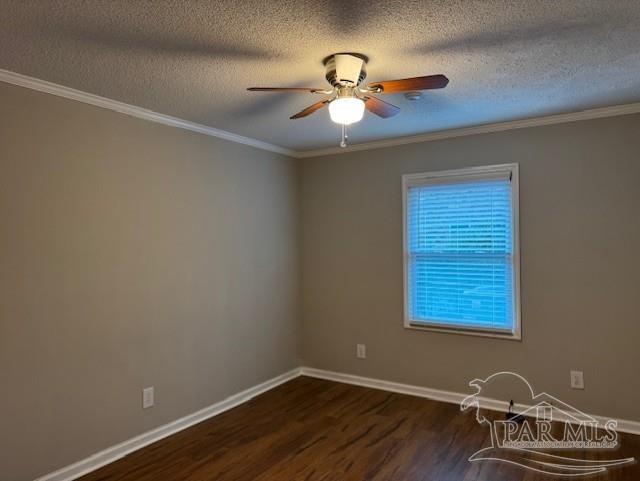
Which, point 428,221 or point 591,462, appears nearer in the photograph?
point 591,462

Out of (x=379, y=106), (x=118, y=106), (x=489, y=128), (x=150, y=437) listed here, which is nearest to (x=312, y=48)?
(x=379, y=106)

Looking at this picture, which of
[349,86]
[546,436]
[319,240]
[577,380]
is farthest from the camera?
[319,240]

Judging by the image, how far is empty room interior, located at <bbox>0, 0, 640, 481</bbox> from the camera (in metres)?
2.18

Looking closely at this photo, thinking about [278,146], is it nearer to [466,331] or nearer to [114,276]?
[114,276]

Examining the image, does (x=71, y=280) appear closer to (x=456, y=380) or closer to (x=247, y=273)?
(x=247, y=273)

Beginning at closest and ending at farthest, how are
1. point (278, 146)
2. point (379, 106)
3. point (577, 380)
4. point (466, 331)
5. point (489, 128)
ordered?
point (379, 106) < point (577, 380) < point (489, 128) < point (466, 331) < point (278, 146)

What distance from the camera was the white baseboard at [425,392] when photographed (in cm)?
325

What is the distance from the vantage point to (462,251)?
12.6ft

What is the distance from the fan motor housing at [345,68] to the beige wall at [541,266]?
73.7 inches

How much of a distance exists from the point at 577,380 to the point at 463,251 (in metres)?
1.29

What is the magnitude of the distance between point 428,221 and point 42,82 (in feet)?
9.98

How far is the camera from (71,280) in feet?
9.02

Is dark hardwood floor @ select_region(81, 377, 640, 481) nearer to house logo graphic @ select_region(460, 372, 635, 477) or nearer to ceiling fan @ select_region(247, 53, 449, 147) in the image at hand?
house logo graphic @ select_region(460, 372, 635, 477)

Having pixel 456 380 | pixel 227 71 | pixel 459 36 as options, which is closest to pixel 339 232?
pixel 456 380
